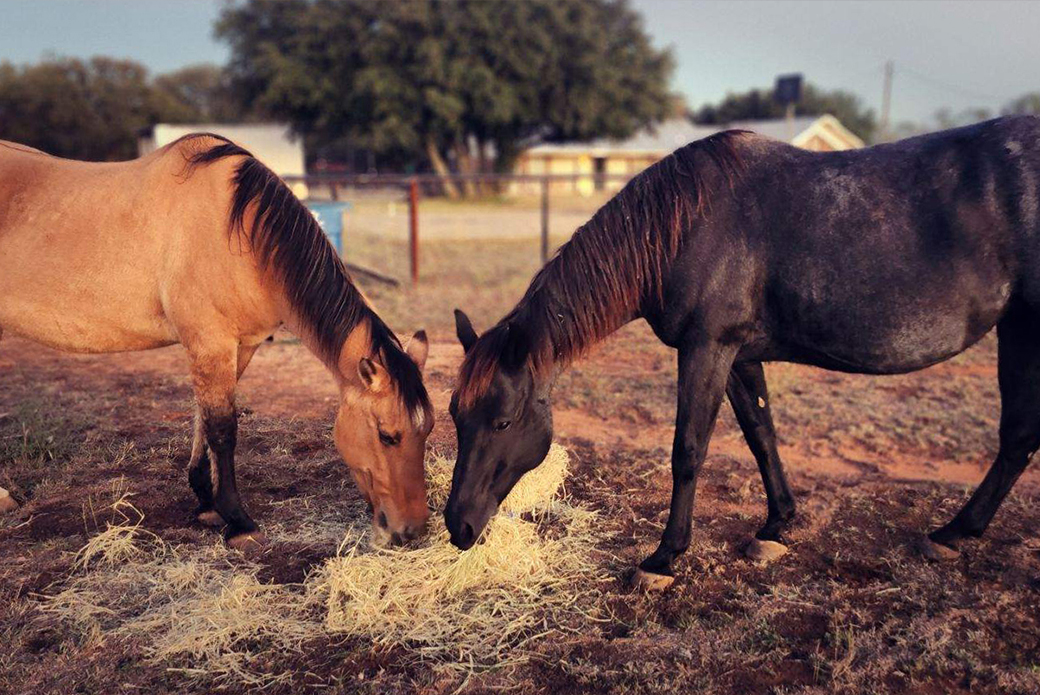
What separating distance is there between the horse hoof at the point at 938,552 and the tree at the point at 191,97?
5451 centimetres

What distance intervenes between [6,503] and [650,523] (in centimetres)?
352

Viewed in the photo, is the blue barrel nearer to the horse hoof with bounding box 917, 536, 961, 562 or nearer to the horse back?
the horse back

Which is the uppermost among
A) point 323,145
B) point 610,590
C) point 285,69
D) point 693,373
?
point 285,69

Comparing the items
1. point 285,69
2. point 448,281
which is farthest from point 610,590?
point 285,69

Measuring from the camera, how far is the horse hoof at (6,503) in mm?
3877

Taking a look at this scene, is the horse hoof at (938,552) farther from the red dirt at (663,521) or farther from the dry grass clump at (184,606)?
the dry grass clump at (184,606)

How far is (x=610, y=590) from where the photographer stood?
3.24 m

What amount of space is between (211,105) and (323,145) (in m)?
27.4

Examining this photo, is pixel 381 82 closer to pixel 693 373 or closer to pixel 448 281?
pixel 448 281

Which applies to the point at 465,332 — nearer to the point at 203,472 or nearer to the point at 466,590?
the point at 466,590

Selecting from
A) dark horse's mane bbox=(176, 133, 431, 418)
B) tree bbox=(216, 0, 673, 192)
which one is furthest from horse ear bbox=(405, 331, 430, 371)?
tree bbox=(216, 0, 673, 192)

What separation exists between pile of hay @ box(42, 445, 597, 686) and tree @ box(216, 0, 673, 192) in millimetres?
30265

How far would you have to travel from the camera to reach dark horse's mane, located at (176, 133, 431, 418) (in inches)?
136

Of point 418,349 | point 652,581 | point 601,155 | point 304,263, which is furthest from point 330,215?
point 601,155
